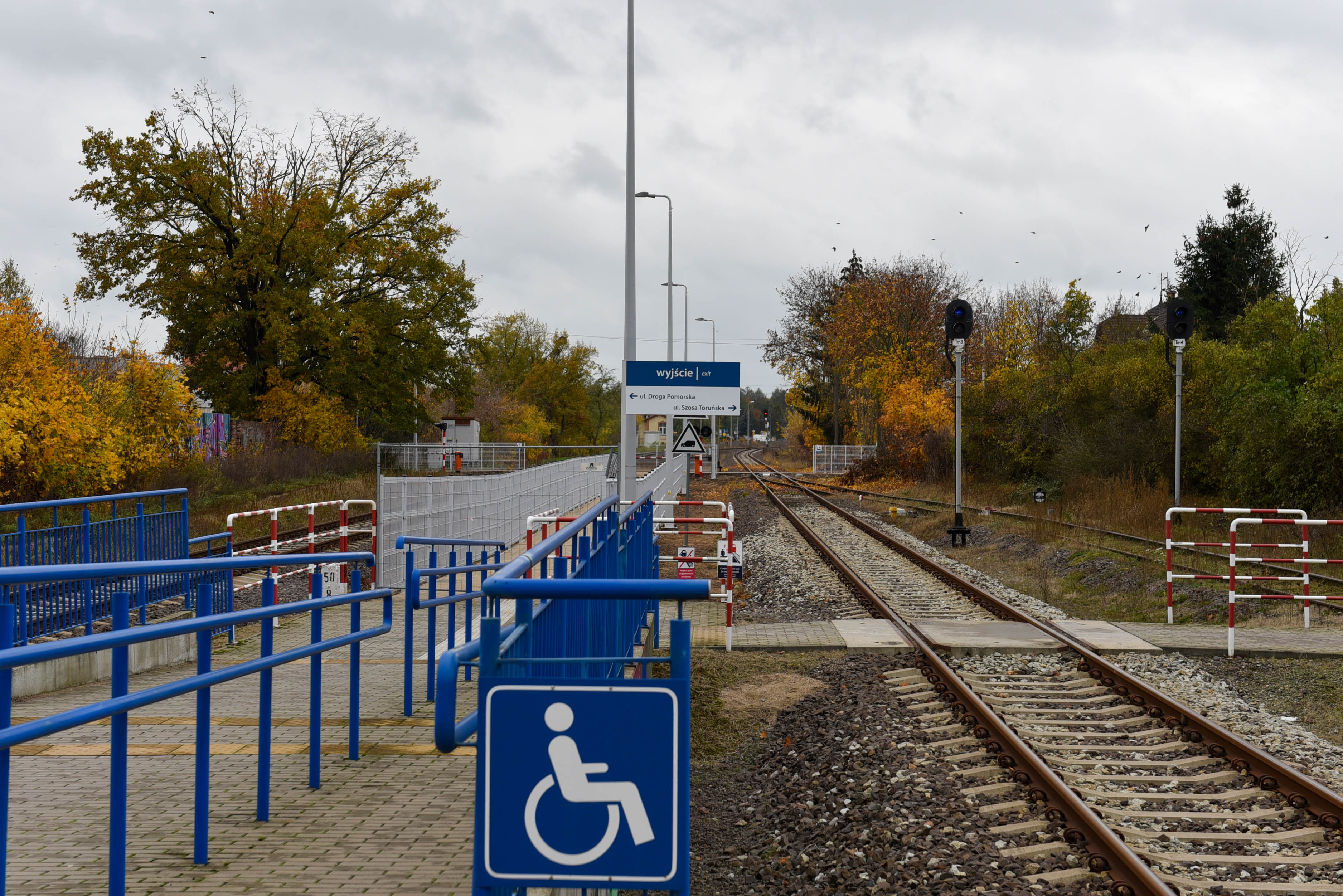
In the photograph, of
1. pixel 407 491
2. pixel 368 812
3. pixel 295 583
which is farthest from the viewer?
pixel 295 583

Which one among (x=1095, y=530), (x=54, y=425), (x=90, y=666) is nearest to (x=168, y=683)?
(x=90, y=666)

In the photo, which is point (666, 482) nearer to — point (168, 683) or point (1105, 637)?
point (1105, 637)

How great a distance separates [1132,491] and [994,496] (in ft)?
31.4

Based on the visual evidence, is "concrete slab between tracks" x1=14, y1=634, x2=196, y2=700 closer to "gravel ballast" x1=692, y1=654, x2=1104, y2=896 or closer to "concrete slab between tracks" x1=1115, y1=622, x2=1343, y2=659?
"gravel ballast" x1=692, y1=654, x2=1104, y2=896

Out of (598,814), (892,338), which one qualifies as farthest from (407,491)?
(892,338)

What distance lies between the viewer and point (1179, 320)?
20.2 m

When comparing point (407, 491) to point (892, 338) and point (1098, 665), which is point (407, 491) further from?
point (892, 338)

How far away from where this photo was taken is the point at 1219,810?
615 centimetres

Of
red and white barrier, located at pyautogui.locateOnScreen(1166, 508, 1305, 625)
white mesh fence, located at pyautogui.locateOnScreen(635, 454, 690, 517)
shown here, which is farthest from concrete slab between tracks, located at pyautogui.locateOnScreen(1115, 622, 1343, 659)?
white mesh fence, located at pyautogui.locateOnScreen(635, 454, 690, 517)

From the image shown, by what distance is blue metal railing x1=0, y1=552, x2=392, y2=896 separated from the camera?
3074 mm

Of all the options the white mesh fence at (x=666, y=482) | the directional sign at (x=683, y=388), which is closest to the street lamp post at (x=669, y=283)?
the white mesh fence at (x=666, y=482)

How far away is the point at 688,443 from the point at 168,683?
14.1 m

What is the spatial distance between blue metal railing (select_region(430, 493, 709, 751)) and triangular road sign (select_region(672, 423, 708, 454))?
34.1 ft

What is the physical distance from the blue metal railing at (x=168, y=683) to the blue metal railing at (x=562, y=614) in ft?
3.21
